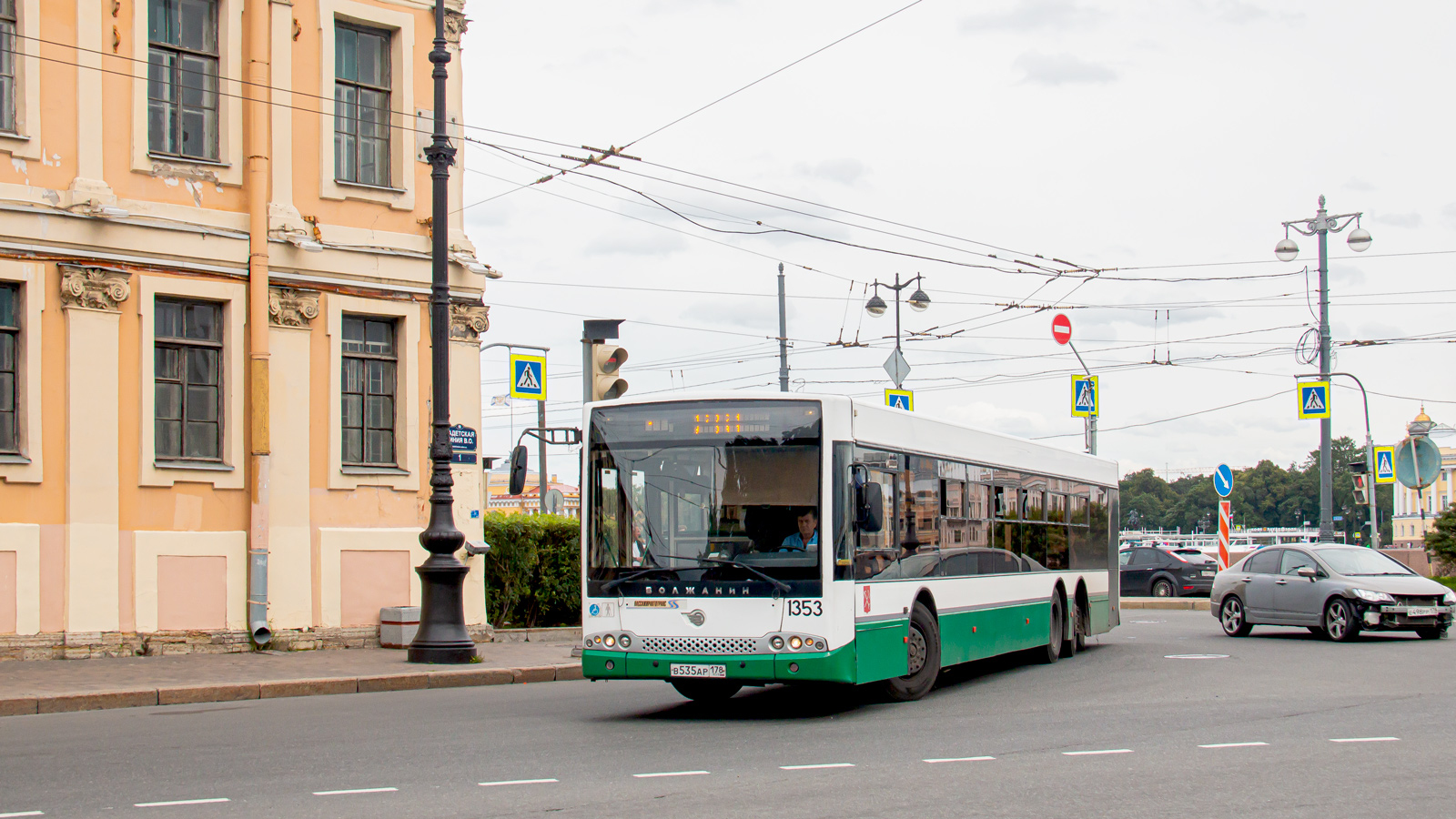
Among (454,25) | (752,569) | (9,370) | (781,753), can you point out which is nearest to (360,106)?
(454,25)

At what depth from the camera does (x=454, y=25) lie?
822 inches

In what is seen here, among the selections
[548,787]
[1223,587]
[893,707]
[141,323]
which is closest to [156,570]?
[141,323]

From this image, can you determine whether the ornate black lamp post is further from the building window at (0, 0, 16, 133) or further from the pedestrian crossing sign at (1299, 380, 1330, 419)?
the pedestrian crossing sign at (1299, 380, 1330, 419)

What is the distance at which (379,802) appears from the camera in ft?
27.1

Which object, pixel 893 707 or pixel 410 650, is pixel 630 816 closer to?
pixel 893 707

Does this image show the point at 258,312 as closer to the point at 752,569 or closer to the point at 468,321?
the point at 468,321

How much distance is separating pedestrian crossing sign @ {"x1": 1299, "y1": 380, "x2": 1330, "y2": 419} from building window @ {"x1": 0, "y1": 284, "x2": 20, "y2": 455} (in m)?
23.9

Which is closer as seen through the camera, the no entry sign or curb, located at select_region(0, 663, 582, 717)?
curb, located at select_region(0, 663, 582, 717)

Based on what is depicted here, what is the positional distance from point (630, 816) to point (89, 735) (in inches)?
224

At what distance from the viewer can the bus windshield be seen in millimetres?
12336

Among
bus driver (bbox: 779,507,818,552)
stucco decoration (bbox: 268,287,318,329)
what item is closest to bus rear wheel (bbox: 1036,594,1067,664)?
bus driver (bbox: 779,507,818,552)

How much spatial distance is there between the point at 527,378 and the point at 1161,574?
20048 mm

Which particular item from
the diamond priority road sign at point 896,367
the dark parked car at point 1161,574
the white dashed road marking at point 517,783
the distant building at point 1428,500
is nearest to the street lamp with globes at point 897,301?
the diamond priority road sign at point 896,367

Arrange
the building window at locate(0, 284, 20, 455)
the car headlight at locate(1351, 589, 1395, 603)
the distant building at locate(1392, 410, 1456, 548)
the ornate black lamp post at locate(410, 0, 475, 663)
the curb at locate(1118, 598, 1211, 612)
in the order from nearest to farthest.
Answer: the ornate black lamp post at locate(410, 0, 475, 663), the building window at locate(0, 284, 20, 455), the car headlight at locate(1351, 589, 1395, 603), the curb at locate(1118, 598, 1211, 612), the distant building at locate(1392, 410, 1456, 548)
